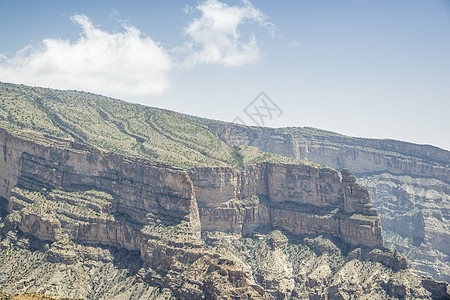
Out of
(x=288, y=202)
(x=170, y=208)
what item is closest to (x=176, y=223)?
(x=170, y=208)

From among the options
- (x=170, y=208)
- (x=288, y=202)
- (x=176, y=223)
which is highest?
(x=288, y=202)

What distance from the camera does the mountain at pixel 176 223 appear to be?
10369 centimetres

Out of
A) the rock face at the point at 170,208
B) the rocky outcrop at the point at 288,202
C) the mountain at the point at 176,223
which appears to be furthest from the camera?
the rocky outcrop at the point at 288,202

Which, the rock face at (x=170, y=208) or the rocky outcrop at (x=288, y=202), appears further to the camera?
the rocky outcrop at (x=288, y=202)

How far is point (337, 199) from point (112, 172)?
210 feet

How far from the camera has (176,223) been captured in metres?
112

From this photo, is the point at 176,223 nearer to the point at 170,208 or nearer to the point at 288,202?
the point at 170,208

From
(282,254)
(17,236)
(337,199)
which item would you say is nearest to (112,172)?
(17,236)

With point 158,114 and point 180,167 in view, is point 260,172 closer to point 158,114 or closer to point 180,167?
point 180,167

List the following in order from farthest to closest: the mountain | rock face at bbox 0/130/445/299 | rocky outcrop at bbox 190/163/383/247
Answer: rocky outcrop at bbox 190/163/383/247 → rock face at bbox 0/130/445/299 → the mountain

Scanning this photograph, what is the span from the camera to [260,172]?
465 ft

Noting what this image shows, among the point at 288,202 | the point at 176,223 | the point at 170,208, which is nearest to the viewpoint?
the point at 176,223

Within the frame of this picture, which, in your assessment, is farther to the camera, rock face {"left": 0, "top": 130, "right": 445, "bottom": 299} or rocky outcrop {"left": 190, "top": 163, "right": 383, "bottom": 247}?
rocky outcrop {"left": 190, "top": 163, "right": 383, "bottom": 247}

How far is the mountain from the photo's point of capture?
104m
